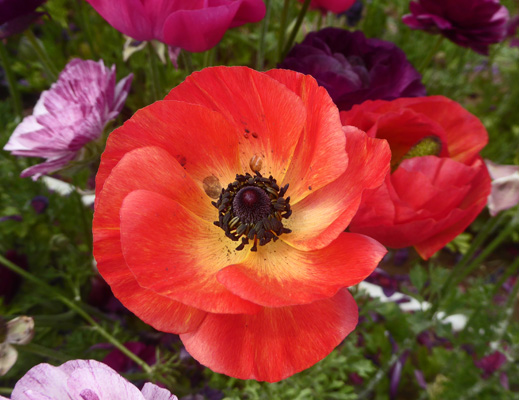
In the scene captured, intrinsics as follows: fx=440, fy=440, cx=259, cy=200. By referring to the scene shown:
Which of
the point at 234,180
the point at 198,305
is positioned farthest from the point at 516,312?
the point at 198,305

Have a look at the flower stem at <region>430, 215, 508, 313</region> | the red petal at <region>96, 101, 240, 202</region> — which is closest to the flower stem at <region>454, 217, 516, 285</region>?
the flower stem at <region>430, 215, 508, 313</region>

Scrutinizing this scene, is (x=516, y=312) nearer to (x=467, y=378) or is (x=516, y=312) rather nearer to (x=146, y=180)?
(x=467, y=378)

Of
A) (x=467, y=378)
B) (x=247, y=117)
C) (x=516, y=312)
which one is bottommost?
(x=516, y=312)

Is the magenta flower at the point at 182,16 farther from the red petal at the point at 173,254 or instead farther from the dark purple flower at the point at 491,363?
the dark purple flower at the point at 491,363

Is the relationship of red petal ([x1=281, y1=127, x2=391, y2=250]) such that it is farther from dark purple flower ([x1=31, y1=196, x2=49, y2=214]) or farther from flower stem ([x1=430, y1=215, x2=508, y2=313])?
dark purple flower ([x1=31, y1=196, x2=49, y2=214])

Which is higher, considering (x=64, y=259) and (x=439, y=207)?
(x=439, y=207)

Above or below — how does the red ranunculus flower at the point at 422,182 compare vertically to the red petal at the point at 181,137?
below

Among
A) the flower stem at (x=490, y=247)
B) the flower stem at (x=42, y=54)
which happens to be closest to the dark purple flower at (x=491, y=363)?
the flower stem at (x=490, y=247)
